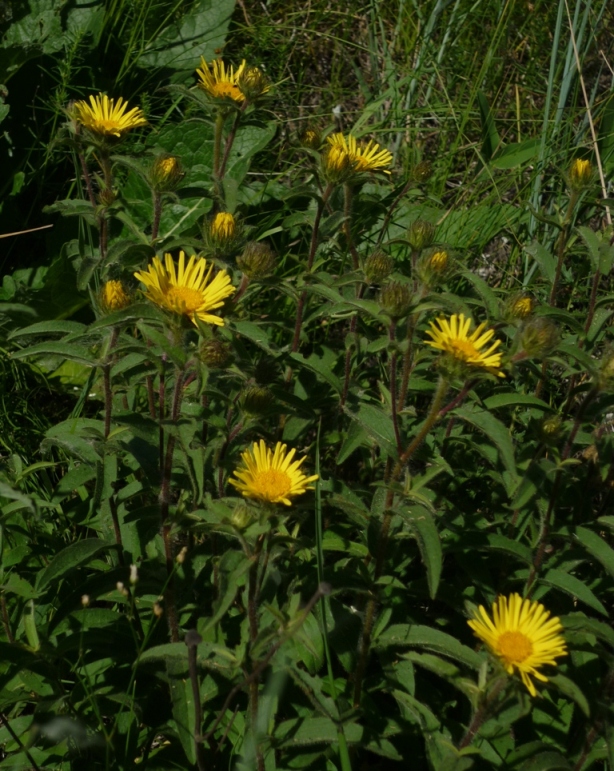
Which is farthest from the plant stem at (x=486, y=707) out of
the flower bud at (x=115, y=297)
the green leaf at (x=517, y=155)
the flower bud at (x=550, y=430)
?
the green leaf at (x=517, y=155)

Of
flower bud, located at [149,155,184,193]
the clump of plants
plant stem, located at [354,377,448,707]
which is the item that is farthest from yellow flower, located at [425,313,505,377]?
flower bud, located at [149,155,184,193]

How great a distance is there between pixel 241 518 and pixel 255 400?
35cm

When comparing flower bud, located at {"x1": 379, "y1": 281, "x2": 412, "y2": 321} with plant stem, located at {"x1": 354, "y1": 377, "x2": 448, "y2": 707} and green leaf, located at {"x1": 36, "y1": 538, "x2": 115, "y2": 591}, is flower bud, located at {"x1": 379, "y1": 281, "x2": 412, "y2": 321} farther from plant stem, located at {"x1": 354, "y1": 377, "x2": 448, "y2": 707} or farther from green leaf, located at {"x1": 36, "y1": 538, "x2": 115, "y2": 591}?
green leaf, located at {"x1": 36, "y1": 538, "x2": 115, "y2": 591}

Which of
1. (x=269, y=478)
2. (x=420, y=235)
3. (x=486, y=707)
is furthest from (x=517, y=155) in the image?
(x=486, y=707)

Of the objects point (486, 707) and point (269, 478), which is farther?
point (269, 478)

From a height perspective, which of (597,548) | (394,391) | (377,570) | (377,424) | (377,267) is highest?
(377,267)

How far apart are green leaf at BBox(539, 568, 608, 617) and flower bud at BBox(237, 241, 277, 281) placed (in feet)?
3.40

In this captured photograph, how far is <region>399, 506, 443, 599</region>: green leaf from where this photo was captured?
175 cm

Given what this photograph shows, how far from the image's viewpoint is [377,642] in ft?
6.58

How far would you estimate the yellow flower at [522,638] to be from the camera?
1651 mm

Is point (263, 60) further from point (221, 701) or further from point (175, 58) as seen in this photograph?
point (221, 701)

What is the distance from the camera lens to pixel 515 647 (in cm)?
168

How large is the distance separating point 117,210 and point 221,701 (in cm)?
138

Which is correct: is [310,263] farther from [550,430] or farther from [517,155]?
[517,155]
